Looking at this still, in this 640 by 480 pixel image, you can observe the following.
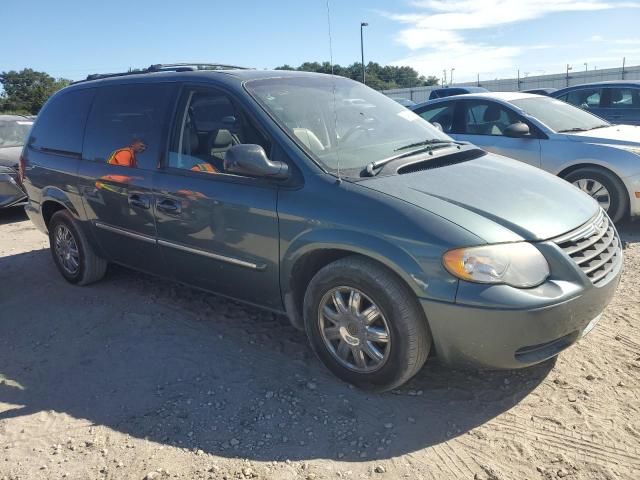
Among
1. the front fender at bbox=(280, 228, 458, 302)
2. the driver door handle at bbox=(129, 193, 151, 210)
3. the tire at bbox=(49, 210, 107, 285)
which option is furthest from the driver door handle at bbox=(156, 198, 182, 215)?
the tire at bbox=(49, 210, 107, 285)

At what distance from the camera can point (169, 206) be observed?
3.79 meters

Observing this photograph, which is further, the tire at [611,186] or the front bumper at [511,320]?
the tire at [611,186]

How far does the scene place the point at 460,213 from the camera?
2.77 m

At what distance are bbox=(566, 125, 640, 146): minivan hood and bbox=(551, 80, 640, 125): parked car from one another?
9.56 ft

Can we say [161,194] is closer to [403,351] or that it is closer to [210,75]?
[210,75]

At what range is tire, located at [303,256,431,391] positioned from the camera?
2.80 metres

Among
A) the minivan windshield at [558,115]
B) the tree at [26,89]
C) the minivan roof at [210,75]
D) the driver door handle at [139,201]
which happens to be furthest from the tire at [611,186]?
the tree at [26,89]

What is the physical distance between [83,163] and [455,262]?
Answer: 3388mm

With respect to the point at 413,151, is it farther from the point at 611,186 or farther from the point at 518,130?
the point at 611,186

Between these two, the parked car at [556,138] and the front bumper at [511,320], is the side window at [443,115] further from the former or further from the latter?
the front bumper at [511,320]

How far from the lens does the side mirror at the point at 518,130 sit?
649cm

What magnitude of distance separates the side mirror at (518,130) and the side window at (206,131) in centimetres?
414

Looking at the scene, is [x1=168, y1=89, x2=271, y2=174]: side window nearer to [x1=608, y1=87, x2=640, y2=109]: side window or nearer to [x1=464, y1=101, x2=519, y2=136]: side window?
[x1=464, y1=101, x2=519, y2=136]: side window

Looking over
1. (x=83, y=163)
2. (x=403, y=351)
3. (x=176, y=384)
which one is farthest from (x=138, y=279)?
(x=403, y=351)
